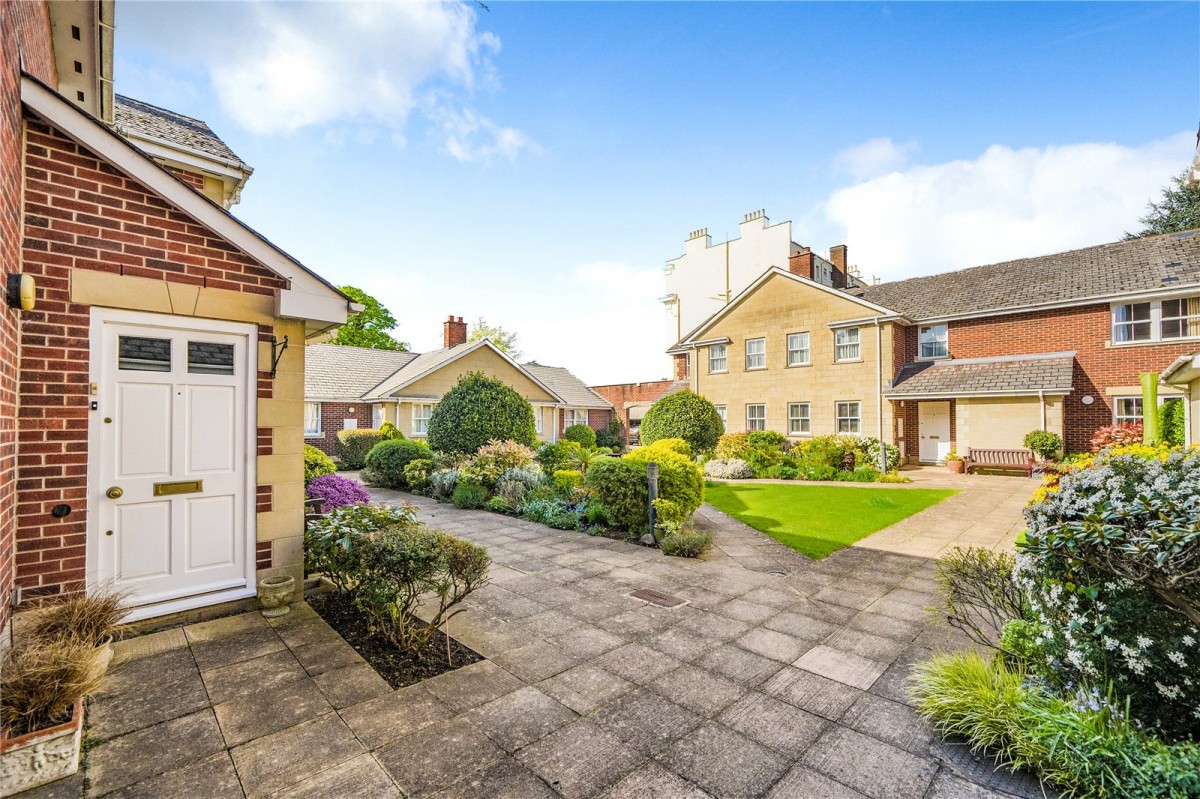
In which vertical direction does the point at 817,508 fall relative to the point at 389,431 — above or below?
below

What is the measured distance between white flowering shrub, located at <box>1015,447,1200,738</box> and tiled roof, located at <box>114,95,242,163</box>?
11309 millimetres

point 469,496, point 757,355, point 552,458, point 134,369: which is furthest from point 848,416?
point 134,369

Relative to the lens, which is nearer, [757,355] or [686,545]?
[686,545]

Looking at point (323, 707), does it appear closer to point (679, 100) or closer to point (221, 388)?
point (221, 388)

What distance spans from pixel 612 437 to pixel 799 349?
12703 mm

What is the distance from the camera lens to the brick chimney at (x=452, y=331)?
27281 millimetres

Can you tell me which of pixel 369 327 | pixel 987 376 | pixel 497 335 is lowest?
pixel 987 376

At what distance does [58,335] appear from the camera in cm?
413

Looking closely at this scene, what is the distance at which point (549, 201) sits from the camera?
12695mm

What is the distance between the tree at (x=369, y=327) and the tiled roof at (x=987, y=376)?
3399cm

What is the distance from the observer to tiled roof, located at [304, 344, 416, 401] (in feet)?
75.5

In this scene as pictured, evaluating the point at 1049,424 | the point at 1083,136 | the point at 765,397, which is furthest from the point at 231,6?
the point at 1049,424

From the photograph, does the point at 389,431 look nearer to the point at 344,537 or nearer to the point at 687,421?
the point at 687,421

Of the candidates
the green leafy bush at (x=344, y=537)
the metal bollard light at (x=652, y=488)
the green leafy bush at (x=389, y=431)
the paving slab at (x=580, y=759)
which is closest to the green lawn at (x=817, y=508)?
the metal bollard light at (x=652, y=488)
